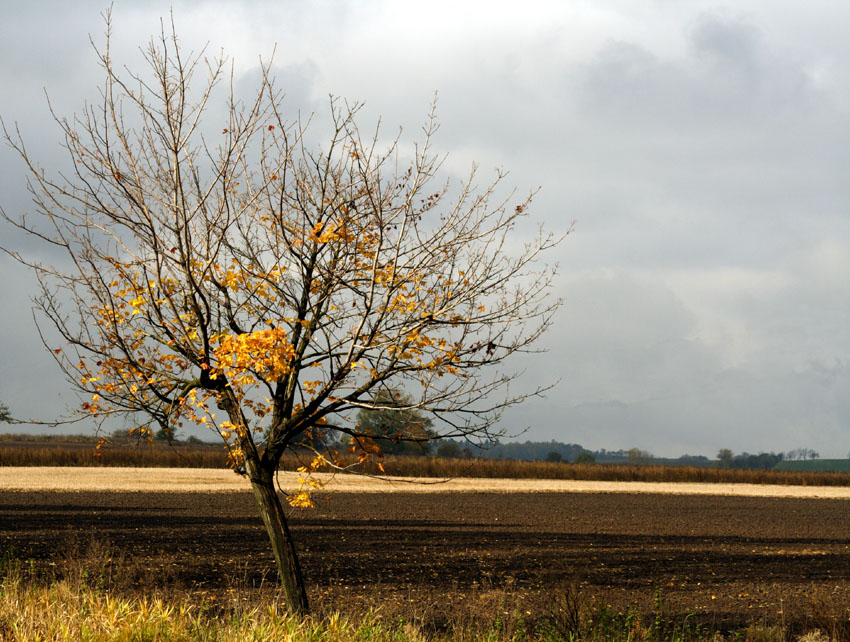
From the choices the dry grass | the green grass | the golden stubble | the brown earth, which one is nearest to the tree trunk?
the green grass

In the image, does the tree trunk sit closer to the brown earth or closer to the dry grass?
the brown earth

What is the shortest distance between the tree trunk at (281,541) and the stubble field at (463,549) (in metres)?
1.19

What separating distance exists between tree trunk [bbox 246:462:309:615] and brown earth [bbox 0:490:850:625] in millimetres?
1187

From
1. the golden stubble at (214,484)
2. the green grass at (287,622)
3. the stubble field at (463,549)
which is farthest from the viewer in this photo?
the golden stubble at (214,484)

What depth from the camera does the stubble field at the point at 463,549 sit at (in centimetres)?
1461

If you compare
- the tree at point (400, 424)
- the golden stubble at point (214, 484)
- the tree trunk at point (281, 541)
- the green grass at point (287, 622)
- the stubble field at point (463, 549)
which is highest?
the tree at point (400, 424)

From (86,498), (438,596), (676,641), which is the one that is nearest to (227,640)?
(676,641)

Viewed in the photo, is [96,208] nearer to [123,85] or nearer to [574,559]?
[123,85]

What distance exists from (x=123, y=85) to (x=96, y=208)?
146 cm

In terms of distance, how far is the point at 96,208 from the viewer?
32.9 ft

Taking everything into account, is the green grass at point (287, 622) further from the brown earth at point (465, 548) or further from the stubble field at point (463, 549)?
the brown earth at point (465, 548)

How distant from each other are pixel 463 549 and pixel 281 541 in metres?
11.9

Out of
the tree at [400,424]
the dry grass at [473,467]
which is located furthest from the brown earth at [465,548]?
the dry grass at [473,467]

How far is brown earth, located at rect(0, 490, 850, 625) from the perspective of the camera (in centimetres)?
1491
